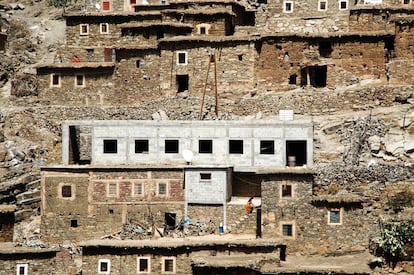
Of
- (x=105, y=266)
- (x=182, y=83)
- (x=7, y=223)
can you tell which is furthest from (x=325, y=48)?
(x=7, y=223)

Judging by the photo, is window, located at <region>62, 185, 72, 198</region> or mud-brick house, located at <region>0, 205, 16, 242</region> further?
window, located at <region>62, 185, 72, 198</region>

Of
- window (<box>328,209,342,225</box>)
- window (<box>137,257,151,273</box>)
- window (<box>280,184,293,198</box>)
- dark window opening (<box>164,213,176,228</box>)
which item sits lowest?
window (<box>137,257,151,273</box>)

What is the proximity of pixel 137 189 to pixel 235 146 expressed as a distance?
6630mm

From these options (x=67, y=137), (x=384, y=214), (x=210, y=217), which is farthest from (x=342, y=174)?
(x=67, y=137)

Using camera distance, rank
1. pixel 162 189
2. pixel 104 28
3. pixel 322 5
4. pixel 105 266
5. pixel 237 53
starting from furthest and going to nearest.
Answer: pixel 104 28, pixel 322 5, pixel 237 53, pixel 162 189, pixel 105 266

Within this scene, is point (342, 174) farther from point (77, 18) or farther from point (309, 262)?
point (77, 18)

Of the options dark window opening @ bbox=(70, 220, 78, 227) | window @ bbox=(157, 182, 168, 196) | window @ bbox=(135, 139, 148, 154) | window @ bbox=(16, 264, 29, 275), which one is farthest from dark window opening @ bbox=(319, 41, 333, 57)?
window @ bbox=(16, 264, 29, 275)

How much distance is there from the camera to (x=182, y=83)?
6556 centimetres

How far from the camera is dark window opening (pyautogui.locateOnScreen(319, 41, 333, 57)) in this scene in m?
64.1

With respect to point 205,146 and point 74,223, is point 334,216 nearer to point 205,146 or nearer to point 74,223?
point 205,146

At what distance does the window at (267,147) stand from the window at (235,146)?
4.15 ft

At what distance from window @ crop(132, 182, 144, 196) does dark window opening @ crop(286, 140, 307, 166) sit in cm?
893

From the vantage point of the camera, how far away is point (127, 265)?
49969 millimetres

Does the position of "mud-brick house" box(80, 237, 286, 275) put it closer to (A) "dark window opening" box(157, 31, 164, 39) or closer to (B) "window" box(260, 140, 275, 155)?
(B) "window" box(260, 140, 275, 155)
